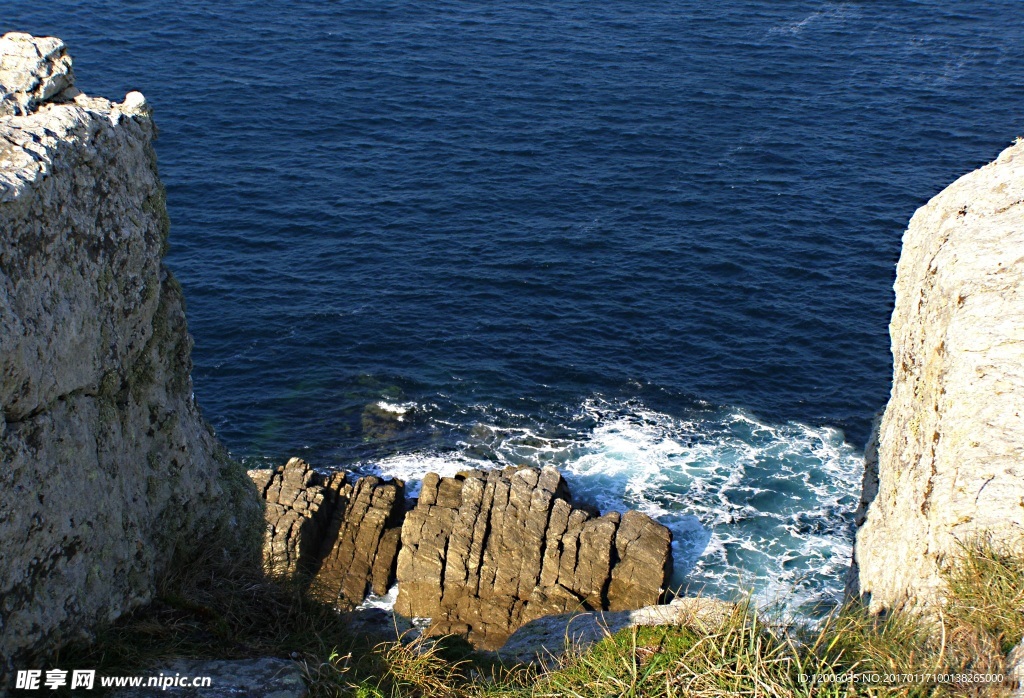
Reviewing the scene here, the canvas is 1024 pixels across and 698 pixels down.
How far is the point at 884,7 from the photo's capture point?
90438 mm

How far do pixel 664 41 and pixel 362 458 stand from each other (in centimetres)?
5451

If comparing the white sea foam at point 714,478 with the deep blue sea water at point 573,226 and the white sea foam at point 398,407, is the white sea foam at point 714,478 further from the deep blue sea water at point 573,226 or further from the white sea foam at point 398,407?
the white sea foam at point 398,407

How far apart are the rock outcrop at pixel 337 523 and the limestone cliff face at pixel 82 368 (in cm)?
1976

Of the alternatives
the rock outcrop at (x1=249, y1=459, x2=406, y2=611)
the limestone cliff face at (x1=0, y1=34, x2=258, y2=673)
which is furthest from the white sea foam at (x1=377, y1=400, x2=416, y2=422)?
the limestone cliff face at (x1=0, y1=34, x2=258, y2=673)

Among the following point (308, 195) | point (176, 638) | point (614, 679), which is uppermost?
point (614, 679)

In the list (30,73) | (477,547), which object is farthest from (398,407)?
(30,73)

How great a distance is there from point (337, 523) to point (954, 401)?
2462 cm

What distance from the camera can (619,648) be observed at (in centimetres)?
934

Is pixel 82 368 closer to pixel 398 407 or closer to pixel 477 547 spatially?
pixel 477 547

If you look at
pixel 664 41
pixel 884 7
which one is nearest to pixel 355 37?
pixel 664 41

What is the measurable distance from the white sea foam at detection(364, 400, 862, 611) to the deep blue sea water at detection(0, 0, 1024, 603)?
144mm

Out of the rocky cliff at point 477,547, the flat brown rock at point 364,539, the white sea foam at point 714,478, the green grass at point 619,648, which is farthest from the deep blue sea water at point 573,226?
the green grass at point 619,648

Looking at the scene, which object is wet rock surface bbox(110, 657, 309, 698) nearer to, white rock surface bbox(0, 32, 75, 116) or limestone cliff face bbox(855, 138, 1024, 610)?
white rock surface bbox(0, 32, 75, 116)

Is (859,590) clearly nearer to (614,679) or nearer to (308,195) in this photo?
(614,679)
